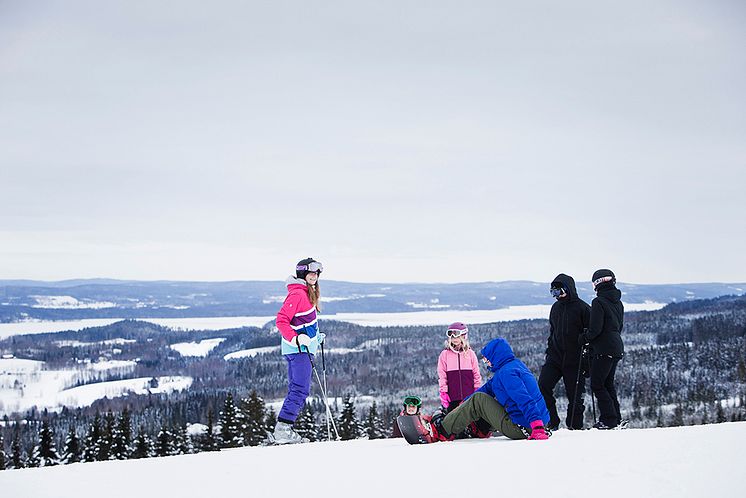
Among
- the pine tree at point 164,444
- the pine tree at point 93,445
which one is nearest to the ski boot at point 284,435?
the pine tree at point 164,444

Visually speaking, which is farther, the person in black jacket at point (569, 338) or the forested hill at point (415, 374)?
the forested hill at point (415, 374)

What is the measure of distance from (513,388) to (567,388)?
2.51 meters

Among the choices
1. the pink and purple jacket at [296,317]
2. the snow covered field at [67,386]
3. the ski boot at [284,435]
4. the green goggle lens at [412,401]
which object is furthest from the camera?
the snow covered field at [67,386]

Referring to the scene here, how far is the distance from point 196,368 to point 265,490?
178 metres

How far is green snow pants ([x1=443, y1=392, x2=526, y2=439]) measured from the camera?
6805 millimetres

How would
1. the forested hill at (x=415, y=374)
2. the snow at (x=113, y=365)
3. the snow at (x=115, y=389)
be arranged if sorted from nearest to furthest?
the forested hill at (x=415, y=374) → the snow at (x=115, y=389) → the snow at (x=113, y=365)

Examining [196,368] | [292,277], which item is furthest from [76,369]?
[292,277]

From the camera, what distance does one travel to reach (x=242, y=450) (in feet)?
22.8

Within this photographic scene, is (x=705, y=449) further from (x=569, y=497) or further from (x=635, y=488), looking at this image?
(x=569, y=497)

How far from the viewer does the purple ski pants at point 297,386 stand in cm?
842

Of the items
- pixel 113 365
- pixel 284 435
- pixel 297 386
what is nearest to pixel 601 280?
pixel 297 386

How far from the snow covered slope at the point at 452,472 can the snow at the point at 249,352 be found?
172 meters

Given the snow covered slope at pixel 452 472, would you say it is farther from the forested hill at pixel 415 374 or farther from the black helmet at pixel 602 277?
the forested hill at pixel 415 374

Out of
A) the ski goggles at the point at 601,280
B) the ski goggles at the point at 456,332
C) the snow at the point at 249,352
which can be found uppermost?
the ski goggles at the point at 601,280
